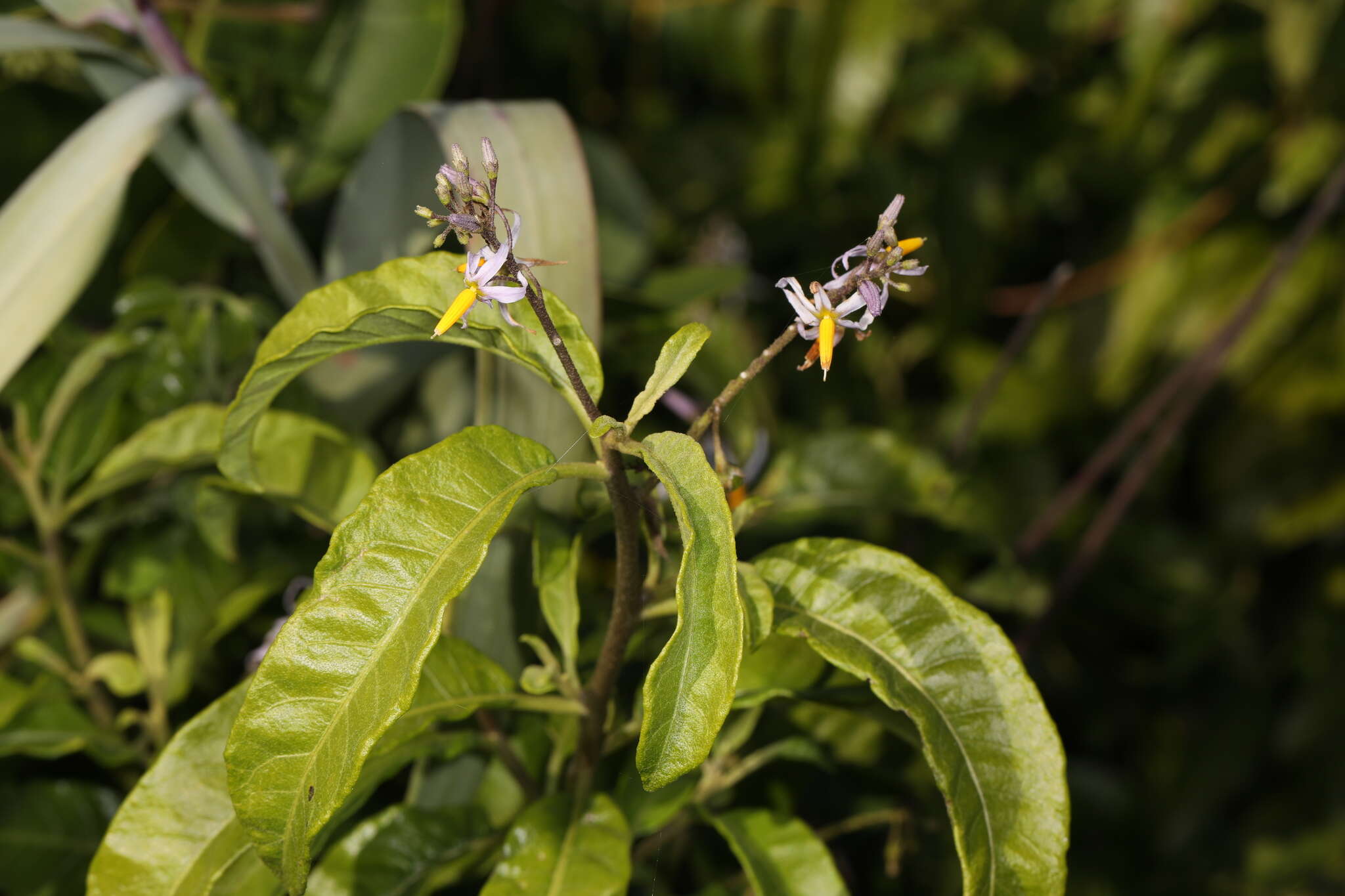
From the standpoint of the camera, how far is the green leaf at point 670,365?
306mm

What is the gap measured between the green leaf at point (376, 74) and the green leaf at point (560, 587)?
0.38 metres

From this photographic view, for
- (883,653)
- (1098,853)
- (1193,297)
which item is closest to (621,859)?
(883,653)

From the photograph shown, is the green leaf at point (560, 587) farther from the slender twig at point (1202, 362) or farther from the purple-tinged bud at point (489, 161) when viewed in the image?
the slender twig at point (1202, 362)

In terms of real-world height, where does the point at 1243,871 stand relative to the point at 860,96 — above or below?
below

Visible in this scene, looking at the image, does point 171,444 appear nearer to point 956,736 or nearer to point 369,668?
point 369,668

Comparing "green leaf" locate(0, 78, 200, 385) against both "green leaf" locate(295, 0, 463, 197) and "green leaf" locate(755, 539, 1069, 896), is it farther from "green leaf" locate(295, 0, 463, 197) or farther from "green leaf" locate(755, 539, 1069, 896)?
"green leaf" locate(755, 539, 1069, 896)

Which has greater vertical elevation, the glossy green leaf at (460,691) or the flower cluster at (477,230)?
the flower cluster at (477,230)

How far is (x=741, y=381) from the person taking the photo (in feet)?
0.96

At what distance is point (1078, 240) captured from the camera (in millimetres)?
1130

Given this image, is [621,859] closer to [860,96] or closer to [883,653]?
[883,653]

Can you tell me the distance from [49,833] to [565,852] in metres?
0.28

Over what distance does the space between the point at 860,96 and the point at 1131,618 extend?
61 cm

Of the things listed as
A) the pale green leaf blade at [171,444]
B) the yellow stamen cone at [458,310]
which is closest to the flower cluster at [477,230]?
the yellow stamen cone at [458,310]

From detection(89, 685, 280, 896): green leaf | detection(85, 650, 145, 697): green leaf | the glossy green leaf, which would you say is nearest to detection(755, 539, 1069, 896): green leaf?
the glossy green leaf
